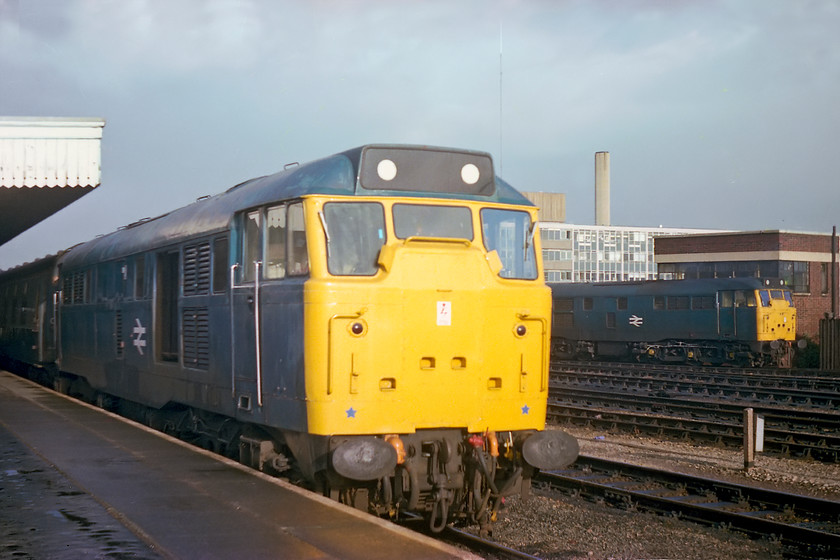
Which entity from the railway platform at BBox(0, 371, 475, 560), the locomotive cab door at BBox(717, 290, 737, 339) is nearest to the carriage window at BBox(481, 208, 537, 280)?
the railway platform at BBox(0, 371, 475, 560)

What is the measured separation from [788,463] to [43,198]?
44.6 ft

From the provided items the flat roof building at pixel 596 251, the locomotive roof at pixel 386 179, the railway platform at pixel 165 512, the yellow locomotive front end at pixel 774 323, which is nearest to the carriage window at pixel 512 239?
the locomotive roof at pixel 386 179

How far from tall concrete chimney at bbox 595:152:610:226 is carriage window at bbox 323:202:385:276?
86739 mm

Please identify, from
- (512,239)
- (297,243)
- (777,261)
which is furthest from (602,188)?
(297,243)

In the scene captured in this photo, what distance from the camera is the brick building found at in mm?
41719

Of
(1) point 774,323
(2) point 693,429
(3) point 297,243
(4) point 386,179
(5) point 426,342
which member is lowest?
(2) point 693,429

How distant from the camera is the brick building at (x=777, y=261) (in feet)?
137

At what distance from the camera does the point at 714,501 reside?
10.5m

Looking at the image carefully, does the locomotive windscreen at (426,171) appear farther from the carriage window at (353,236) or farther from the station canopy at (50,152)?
the station canopy at (50,152)

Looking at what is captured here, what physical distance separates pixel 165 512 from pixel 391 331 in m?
2.41

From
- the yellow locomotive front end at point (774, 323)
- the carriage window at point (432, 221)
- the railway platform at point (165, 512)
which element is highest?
the carriage window at point (432, 221)

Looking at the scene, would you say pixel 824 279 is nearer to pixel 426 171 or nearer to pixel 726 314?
pixel 726 314

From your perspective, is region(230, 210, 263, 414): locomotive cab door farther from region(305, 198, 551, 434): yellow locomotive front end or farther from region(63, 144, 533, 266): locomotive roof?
region(305, 198, 551, 434): yellow locomotive front end

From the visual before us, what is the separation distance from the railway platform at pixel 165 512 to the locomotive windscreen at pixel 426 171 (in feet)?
9.56
